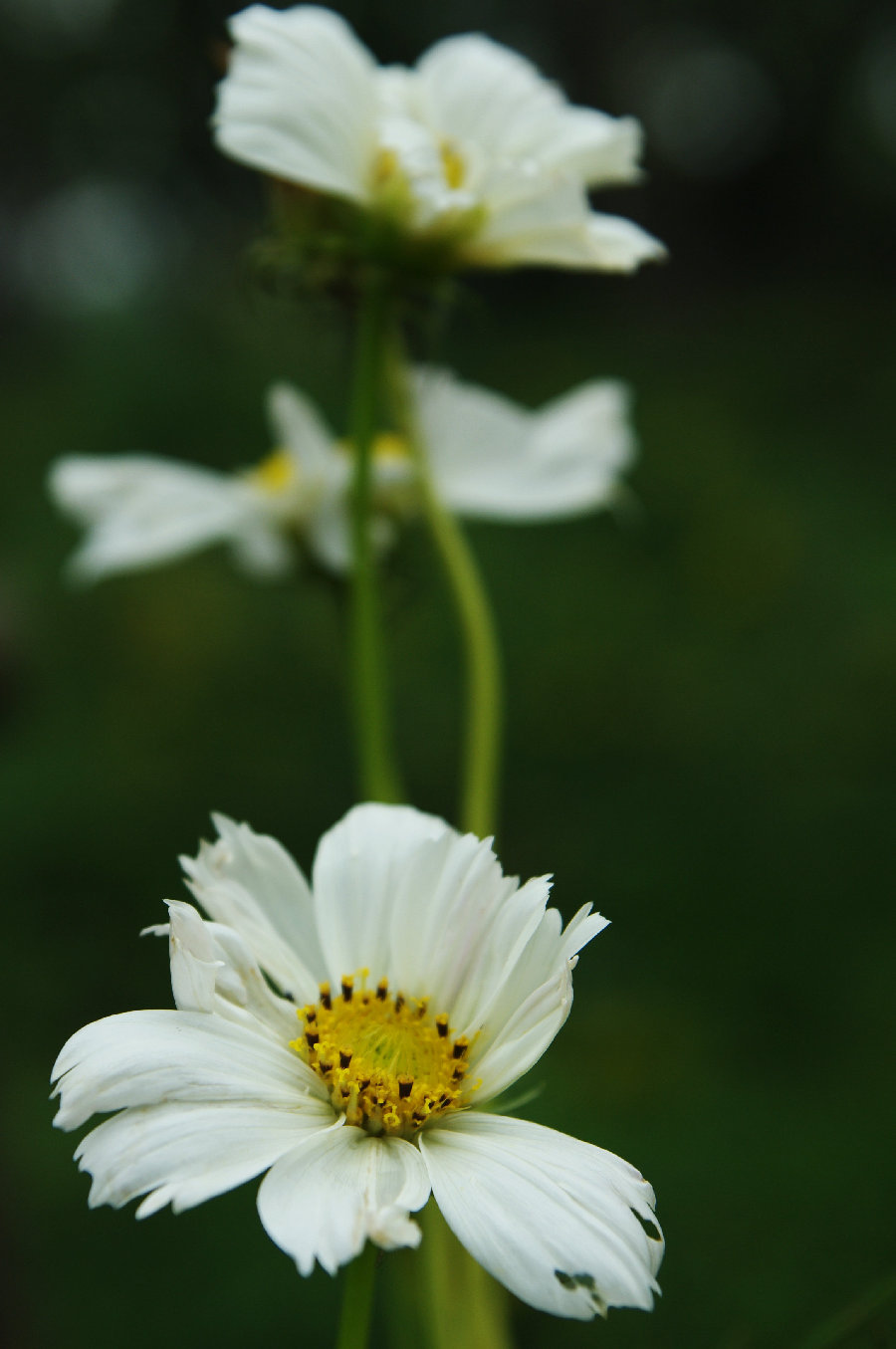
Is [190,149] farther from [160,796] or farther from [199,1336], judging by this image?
[199,1336]

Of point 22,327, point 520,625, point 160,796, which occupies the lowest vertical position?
point 160,796

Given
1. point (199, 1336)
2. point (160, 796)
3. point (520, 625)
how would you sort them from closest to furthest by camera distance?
point (199, 1336)
point (160, 796)
point (520, 625)

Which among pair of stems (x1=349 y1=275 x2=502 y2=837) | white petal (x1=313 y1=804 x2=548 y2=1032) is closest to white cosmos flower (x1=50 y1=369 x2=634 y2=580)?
pair of stems (x1=349 y1=275 x2=502 y2=837)

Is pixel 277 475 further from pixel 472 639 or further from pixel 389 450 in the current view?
pixel 472 639

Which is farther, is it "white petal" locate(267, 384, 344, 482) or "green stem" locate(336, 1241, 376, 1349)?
"white petal" locate(267, 384, 344, 482)

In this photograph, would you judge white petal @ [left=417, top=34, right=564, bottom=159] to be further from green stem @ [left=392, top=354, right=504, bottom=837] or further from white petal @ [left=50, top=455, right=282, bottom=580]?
white petal @ [left=50, top=455, right=282, bottom=580]

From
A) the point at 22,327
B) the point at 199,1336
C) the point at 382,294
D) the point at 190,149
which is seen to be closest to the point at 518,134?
the point at 382,294
